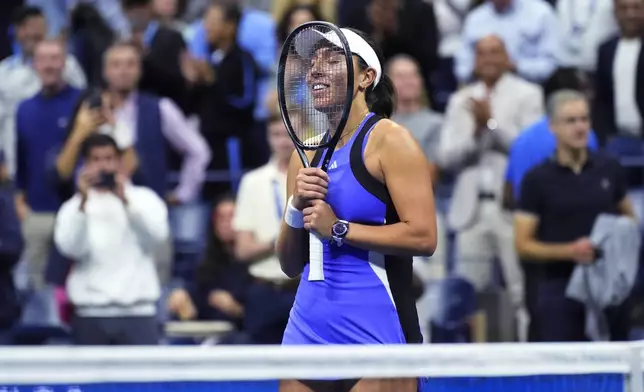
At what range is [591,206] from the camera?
7.54m

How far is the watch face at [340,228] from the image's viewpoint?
4.31m

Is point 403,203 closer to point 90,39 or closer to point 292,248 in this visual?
point 292,248

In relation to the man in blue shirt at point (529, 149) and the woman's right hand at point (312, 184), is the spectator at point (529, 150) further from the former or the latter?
the woman's right hand at point (312, 184)

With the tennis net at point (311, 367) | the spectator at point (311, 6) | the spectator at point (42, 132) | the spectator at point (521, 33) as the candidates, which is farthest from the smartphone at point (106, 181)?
the tennis net at point (311, 367)

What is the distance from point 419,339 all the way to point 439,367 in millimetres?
688

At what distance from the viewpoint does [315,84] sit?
442cm

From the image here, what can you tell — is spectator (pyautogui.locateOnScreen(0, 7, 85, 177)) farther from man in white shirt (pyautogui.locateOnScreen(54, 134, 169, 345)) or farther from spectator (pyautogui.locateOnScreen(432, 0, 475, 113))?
spectator (pyautogui.locateOnScreen(432, 0, 475, 113))

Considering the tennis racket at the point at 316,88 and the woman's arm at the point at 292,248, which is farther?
the woman's arm at the point at 292,248

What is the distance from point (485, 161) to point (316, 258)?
4.28 metres

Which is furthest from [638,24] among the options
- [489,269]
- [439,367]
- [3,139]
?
[439,367]

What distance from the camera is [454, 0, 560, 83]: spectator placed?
9.29 m

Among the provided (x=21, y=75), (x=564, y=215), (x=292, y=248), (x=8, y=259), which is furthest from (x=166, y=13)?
(x=292, y=248)

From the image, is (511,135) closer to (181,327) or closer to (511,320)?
(511,320)

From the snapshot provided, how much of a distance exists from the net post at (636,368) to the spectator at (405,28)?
17.9 feet
